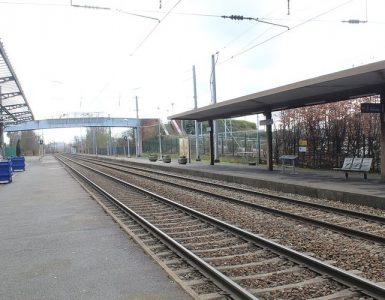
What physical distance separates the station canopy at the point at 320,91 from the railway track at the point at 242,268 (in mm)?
6740

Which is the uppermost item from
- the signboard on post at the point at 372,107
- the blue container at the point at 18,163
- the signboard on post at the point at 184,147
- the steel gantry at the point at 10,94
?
the steel gantry at the point at 10,94

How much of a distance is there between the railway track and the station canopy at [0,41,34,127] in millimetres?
15763

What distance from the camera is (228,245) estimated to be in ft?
27.2

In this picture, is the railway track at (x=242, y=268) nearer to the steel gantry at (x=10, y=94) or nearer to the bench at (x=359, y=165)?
the bench at (x=359, y=165)

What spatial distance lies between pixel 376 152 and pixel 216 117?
12091 millimetres

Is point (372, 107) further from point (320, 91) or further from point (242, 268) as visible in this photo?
point (242, 268)

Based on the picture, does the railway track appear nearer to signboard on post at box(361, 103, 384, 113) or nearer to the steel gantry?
signboard on post at box(361, 103, 384, 113)

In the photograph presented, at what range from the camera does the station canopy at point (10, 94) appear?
1053 inches

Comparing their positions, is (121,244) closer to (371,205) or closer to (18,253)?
(18,253)

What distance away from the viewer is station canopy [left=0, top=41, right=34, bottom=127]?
87.7 ft

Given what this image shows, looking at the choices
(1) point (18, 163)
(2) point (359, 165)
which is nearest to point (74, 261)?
(2) point (359, 165)

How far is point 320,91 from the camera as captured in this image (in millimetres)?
18234

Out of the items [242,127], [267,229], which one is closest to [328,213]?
[267,229]

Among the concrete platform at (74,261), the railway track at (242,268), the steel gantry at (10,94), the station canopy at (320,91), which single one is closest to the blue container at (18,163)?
the steel gantry at (10,94)
